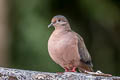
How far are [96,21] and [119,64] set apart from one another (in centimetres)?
133

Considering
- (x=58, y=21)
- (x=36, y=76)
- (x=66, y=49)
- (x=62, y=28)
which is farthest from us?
(x=58, y=21)

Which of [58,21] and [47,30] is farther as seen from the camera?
[47,30]

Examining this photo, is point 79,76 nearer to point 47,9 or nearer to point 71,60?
point 71,60

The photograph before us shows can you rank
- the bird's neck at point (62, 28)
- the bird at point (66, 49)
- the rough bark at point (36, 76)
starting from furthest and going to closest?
the bird's neck at point (62, 28) < the bird at point (66, 49) < the rough bark at point (36, 76)

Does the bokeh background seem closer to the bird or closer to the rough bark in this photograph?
the bird

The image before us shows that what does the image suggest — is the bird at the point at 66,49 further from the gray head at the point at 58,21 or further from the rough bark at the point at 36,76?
the rough bark at the point at 36,76

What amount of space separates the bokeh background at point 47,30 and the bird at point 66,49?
4070 mm

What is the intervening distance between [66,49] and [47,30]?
15.8 ft

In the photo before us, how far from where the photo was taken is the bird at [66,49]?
579cm

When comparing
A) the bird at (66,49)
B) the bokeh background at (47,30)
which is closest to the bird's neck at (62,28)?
the bird at (66,49)

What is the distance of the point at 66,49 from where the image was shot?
19.1ft

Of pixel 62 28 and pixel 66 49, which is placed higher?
pixel 62 28

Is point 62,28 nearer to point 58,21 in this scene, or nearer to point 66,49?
point 58,21

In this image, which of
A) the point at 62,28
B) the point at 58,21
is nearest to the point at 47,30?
the point at 58,21
